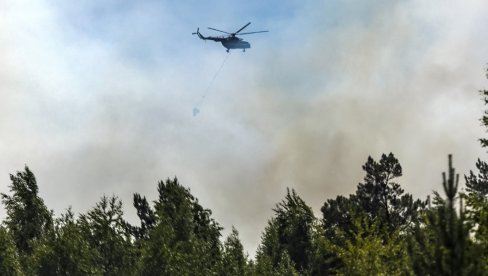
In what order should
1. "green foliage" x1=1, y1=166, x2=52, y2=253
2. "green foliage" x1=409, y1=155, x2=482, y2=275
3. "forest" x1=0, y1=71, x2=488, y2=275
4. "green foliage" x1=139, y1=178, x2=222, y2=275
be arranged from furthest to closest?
"green foliage" x1=1, y1=166, x2=52, y2=253 → "green foliage" x1=139, y1=178, x2=222, y2=275 → "forest" x1=0, y1=71, x2=488, y2=275 → "green foliage" x1=409, y1=155, x2=482, y2=275

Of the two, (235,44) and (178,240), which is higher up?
(235,44)

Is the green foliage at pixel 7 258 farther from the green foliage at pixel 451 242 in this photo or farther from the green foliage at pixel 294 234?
the green foliage at pixel 451 242

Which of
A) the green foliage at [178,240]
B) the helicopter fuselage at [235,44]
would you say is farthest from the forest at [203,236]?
the helicopter fuselage at [235,44]

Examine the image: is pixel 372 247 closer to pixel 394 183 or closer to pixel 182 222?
pixel 182 222

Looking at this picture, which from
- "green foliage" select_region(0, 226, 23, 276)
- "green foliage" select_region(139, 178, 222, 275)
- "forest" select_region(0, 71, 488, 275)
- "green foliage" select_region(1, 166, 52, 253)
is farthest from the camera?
"green foliage" select_region(1, 166, 52, 253)

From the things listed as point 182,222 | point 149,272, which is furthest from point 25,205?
point 149,272

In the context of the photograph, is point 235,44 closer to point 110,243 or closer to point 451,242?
point 110,243

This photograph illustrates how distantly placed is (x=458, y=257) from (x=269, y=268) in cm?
5212

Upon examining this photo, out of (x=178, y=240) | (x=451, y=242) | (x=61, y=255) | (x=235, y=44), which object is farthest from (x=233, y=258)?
(x=451, y=242)

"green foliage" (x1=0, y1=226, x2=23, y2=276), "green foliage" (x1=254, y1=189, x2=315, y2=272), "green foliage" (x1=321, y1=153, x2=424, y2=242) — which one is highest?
"green foliage" (x1=321, y1=153, x2=424, y2=242)

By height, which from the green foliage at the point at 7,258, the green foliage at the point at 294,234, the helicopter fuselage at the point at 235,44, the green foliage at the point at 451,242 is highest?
the helicopter fuselage at the point at 235,44

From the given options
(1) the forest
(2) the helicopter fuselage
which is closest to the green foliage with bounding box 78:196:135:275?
(1) the forest

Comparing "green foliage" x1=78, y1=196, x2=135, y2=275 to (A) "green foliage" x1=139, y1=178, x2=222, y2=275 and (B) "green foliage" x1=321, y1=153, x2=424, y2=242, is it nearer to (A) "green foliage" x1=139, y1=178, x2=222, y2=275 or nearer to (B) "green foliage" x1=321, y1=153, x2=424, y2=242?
(A) "green foliage" x1=139, y1=178, x2=222, y2=275

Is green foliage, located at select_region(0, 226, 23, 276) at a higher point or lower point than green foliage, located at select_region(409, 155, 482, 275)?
higher
